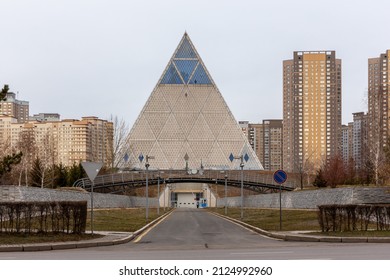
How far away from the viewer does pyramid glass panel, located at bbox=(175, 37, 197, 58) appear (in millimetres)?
161125

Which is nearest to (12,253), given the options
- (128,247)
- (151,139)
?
(128,247)

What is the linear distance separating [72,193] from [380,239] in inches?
1519

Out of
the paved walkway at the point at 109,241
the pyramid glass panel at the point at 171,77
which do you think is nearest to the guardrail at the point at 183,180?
the pyramid glass panel at the point at 171,77

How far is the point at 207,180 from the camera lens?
103m

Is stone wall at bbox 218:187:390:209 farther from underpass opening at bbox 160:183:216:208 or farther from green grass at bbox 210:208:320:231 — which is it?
underpass opening at bbox 160:183:216:208

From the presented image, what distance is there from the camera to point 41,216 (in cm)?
2519

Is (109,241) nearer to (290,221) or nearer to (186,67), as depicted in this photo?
(290,221)

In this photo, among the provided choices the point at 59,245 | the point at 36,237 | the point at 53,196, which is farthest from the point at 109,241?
the point at 53,196

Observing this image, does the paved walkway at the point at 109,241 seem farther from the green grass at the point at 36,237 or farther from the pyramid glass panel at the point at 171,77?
the pyramid glass panel at the point at 171,77

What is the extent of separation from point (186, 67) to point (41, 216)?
13715 centimetres

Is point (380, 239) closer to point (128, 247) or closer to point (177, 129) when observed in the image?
point (128, 247)

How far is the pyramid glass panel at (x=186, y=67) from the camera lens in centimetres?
15957

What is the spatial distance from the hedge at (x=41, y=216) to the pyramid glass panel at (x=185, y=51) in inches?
5388

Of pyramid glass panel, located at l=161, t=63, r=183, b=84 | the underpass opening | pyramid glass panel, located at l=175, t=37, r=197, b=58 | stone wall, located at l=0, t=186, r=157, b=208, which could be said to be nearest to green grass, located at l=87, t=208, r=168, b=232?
stone wall, located at l=0, t=186, r=157, b=208
